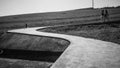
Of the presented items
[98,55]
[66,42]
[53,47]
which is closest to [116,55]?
[98,55]

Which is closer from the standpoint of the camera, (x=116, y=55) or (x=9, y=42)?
(x=116, y=55)

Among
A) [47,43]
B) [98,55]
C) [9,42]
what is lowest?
[9,42]

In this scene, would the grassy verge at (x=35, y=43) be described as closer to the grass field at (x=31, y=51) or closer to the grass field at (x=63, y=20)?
the grass field at (x=31, y=51)

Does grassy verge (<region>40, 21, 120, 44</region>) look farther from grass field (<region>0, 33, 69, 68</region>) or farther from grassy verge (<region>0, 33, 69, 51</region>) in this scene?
grass field (<region>0, 33, 69, 68</region>)

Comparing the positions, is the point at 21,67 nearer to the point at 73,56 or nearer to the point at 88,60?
the point at 73,56

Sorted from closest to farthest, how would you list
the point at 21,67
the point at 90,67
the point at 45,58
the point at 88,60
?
the point at 90,67 → the point at 88,60 → the point at 21,67 → the point at 45,58

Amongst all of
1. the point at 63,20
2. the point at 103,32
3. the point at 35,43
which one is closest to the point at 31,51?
the point at 35,43

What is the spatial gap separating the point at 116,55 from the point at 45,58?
6755 millimetres

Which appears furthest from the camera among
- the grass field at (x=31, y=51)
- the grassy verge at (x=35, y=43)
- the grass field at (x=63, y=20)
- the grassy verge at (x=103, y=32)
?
the grass field at (x=63, y=20)

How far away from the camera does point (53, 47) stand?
531 inches

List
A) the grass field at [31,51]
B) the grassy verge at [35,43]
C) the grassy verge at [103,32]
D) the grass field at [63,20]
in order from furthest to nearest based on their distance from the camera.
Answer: the grass field at [63,20] < the grassy verge at [35,43] < the grassy verge at [103,32] < the grass field at [31,51]

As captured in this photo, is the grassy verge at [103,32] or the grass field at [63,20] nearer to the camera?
the grassy verge at [103,32]

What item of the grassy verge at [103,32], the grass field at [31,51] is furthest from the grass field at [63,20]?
the grass field at [31,51]

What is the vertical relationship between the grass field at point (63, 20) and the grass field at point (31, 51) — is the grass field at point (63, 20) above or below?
below
